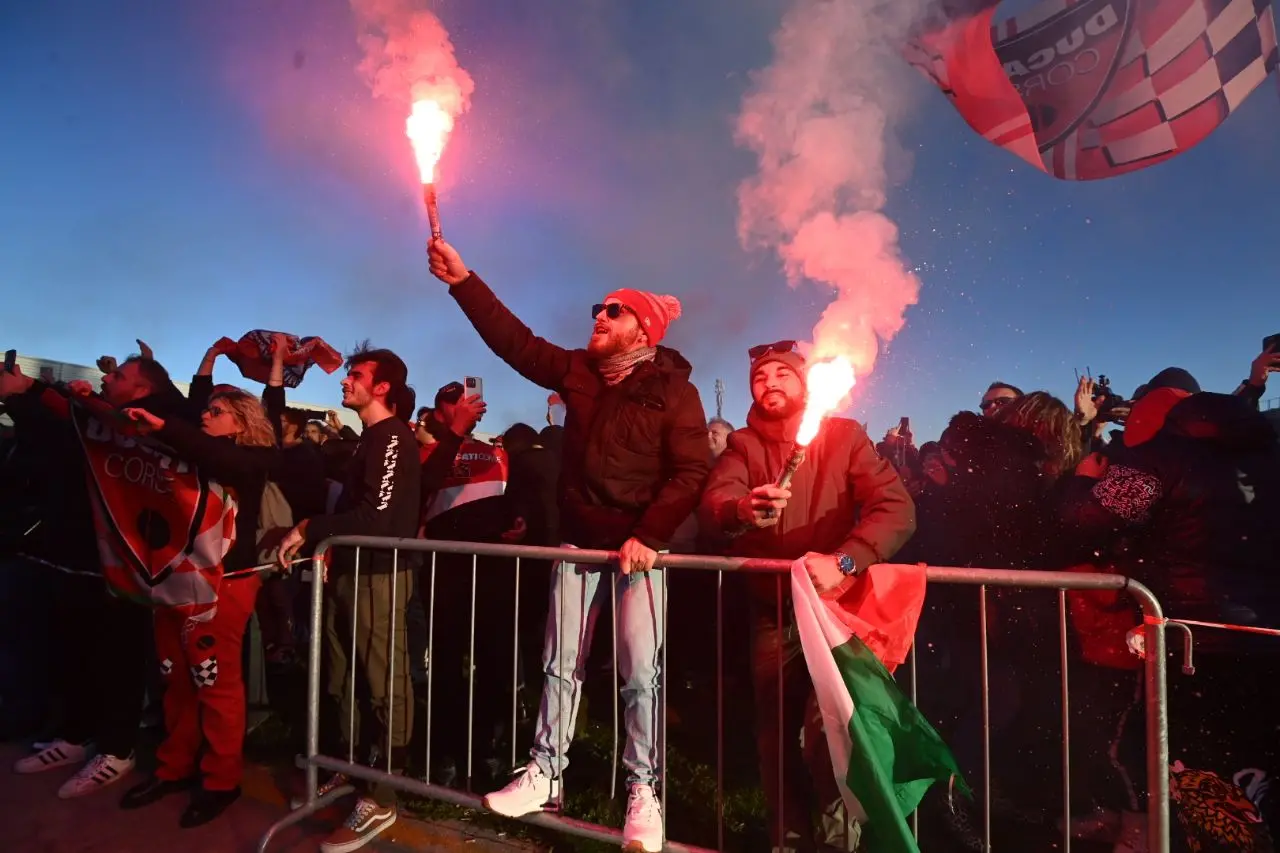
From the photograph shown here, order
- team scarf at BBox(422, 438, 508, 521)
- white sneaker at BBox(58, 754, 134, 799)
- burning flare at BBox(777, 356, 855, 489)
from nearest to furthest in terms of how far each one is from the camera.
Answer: burning flare at BBox(777, 356, 855, 489) → white sneaker at BBox(58, 754, 134, 799) → team scarf at BBox(422, 438, 508, 521)

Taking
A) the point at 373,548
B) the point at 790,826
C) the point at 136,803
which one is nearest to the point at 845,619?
the point at 790,826

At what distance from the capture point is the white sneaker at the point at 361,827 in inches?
132

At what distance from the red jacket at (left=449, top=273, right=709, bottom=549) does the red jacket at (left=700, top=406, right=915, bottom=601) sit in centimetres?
17

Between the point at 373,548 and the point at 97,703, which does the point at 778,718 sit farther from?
the point at 97,703

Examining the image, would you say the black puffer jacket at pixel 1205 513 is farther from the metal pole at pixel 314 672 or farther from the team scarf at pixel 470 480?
the metal pole at pixel 314 672

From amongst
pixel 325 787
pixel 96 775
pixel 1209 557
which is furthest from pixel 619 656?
pixel 96 775

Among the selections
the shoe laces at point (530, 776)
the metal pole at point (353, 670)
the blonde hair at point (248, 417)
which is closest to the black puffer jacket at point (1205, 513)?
the shoe laces at point (530, 776)

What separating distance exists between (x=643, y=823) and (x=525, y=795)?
57 centimetres

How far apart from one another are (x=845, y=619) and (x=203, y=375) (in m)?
4.91

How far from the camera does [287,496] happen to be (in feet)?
17.9

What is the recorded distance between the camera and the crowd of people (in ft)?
9.63

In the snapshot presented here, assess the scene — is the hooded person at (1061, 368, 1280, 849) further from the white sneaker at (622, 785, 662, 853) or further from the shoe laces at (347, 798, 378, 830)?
the shoe laces at (347, 798, 378, 830)

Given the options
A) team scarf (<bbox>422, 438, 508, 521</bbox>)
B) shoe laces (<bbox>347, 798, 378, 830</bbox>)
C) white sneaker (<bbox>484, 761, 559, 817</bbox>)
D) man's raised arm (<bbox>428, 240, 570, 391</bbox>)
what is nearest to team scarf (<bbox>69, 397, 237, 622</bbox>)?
team scarf (<bbox>422, 438, 508, 521</bbox>)

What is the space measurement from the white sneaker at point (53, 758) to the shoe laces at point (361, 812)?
2090mm
